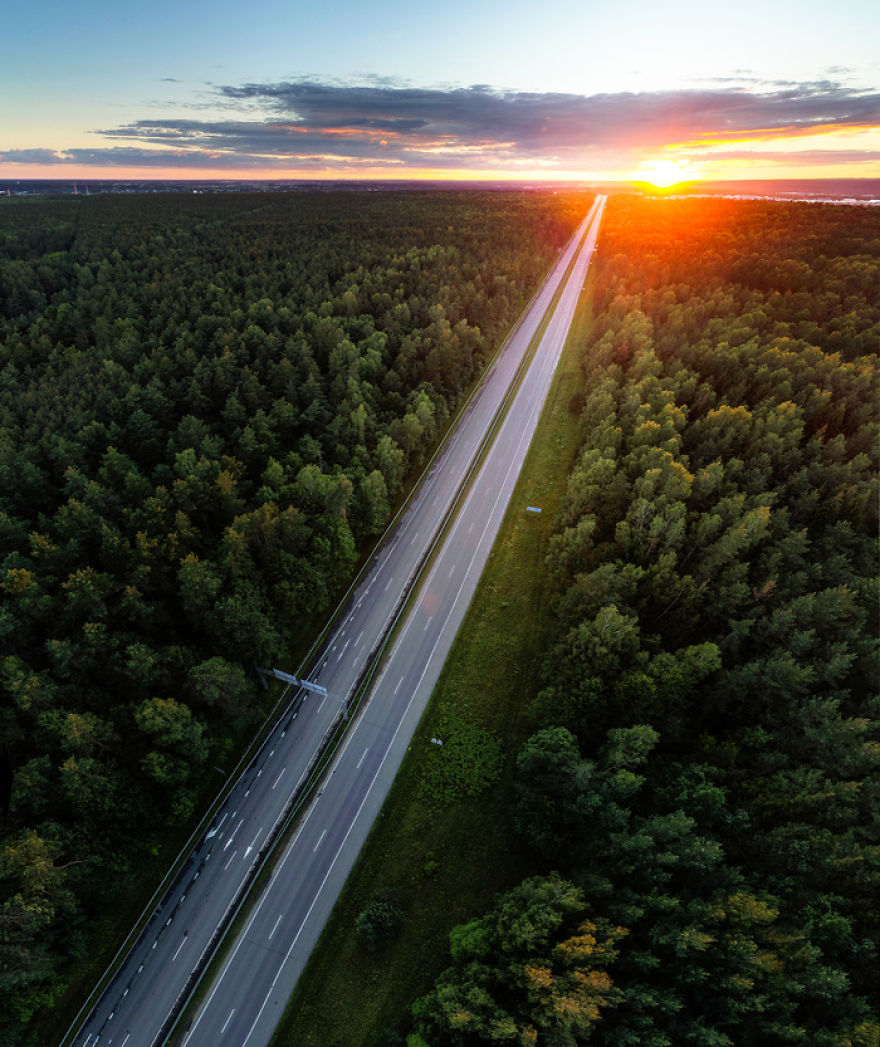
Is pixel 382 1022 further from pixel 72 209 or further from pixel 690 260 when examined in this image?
pixel 72 209

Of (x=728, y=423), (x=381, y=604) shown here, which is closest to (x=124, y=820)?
(x=381, y=604)

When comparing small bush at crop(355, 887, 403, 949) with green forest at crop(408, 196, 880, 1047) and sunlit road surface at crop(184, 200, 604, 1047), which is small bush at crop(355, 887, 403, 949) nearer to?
sunlit road surface at crop(184, 200, 604, 1047)

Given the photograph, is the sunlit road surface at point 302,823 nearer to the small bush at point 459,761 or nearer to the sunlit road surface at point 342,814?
the sunlit road surface at point 342,814

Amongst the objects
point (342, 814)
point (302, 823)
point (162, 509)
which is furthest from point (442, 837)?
point (162, 509)

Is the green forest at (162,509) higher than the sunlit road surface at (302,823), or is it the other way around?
the green forest at (162,509)

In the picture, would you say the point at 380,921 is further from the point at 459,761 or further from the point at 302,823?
the point at 459,761

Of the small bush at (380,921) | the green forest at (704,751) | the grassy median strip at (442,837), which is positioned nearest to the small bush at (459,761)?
the grassy median strip at (442,837)

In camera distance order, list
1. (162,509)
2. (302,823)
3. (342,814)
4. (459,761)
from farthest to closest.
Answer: (162,509) < (459,761) < (342,814) < (302,823)
